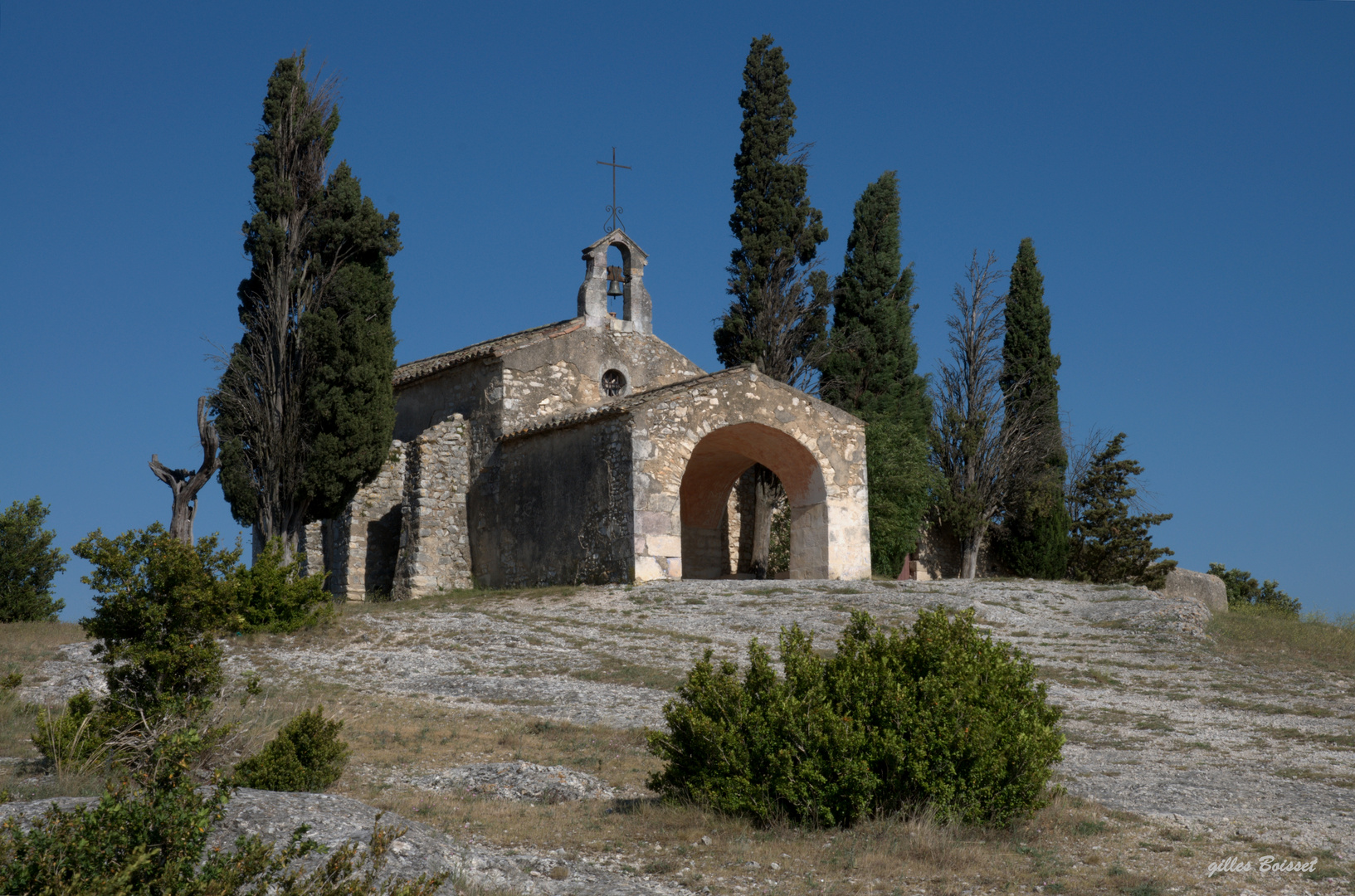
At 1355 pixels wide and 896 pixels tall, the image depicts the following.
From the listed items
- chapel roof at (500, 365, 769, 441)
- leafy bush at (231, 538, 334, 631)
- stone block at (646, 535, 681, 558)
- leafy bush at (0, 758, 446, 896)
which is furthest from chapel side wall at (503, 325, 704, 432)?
leafy bush at (0, 758, 446, 896)

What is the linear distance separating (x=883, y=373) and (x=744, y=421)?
25.1ft

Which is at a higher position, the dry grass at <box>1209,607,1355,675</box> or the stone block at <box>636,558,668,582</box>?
the stone block at <box>636,558,668,582</box>

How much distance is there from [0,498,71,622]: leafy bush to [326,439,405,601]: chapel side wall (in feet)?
14.3

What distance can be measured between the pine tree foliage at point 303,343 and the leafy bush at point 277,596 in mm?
4155

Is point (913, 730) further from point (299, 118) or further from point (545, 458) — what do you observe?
point (299, 118)

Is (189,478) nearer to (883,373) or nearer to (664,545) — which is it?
(664,545)

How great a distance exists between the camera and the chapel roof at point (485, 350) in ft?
74.3

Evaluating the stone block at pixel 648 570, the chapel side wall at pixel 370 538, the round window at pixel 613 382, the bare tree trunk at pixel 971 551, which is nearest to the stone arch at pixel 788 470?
the round window at pixel 613 382

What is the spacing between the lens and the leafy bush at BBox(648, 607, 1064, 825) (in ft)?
22.5

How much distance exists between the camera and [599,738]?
9492 mm

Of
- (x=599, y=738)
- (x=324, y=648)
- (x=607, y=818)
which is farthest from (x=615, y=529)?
(x=607, y=818)

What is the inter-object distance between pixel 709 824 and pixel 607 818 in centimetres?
68

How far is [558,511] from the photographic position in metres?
20.6

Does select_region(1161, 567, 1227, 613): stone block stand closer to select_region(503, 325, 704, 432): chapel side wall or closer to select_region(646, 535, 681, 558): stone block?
select_region(646, 535, 681, 558): stone block
